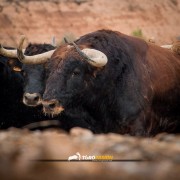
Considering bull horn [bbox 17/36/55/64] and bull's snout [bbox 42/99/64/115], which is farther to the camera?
bull horn [bbox 17/36/55/64]

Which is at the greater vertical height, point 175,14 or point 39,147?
point 39,147

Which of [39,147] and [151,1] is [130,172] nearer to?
[39,147]

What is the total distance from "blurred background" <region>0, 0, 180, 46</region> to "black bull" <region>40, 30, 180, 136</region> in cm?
3643

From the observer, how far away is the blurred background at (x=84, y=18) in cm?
4409

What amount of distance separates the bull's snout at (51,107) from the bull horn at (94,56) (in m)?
0.66

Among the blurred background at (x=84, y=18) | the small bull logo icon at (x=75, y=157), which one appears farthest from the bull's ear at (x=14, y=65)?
the blurred background at (x=84, y=18)

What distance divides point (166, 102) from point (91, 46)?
125 centimetres

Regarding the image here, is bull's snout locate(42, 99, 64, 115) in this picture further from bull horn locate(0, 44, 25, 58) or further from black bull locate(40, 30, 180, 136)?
bull horn locate(0, 44, 25, 58)

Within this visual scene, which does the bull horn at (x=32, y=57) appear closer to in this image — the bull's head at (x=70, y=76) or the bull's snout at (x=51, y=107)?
the bull's head at (x=70, y=76)

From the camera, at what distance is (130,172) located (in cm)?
104

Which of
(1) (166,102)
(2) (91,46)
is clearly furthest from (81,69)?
(1) (166,102)

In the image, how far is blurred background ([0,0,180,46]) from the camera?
44094 millimetres

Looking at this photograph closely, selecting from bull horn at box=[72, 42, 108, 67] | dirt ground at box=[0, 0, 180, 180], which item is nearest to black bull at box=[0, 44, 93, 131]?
bull horn at box=[72, 42, 108, 67]

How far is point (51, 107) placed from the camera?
5828 mm
